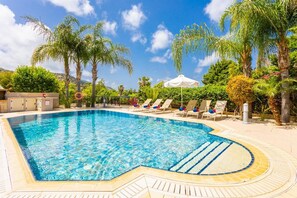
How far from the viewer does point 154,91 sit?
17.7m

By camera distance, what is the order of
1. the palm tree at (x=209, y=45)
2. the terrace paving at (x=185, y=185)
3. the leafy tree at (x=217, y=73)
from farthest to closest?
the leafy tree at (x=217, y=73), the palm tree at (x=209, y=45), the terrace paving at (x=185, y=185)

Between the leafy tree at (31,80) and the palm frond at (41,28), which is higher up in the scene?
the palm frond at (41,28)

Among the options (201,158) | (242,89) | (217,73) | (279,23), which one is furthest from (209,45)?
(217,73)

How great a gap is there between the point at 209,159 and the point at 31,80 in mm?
22075

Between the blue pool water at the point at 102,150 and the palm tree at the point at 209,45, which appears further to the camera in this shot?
the palm tree at the point at 209,45

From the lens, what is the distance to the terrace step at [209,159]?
13.9ft

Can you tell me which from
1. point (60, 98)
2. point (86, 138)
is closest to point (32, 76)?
point (60, 98)

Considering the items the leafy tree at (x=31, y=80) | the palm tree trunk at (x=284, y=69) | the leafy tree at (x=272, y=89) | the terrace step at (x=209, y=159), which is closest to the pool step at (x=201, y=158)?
the terrace step at (x=209, y=159)

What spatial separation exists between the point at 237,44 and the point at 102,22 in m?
13.2

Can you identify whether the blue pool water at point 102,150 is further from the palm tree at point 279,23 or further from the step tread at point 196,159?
the palm tree at point 279,23

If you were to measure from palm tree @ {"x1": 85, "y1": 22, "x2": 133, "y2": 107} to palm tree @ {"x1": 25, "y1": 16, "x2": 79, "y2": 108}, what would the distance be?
6.07ft

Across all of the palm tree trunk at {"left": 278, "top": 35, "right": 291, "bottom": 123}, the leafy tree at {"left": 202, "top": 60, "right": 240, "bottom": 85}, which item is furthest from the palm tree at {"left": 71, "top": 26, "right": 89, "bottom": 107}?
the leafy tree at {"left": 202, "top": 60, "right": 240, "bottom": 85}

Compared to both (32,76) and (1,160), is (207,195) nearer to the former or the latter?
(1,160)

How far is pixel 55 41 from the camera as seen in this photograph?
16.9 m
